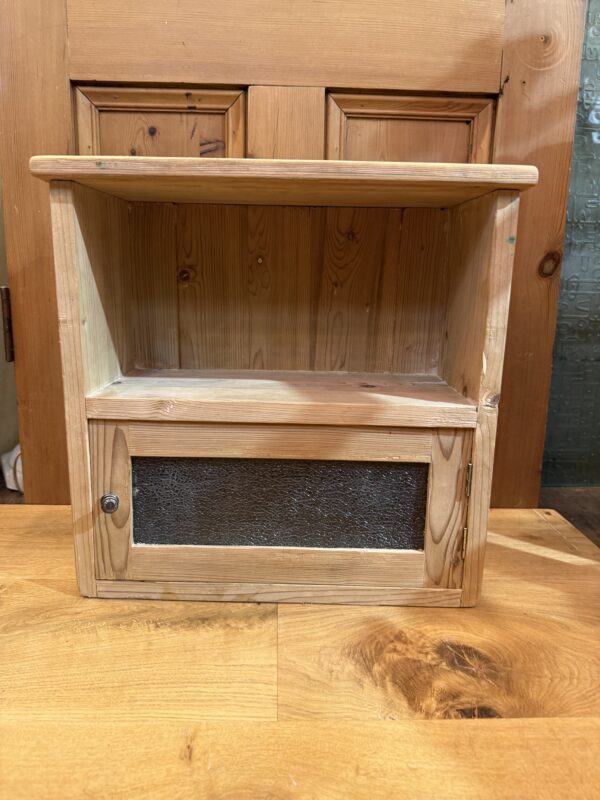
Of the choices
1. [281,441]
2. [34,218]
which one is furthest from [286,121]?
[281,441]

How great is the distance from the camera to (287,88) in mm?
1011

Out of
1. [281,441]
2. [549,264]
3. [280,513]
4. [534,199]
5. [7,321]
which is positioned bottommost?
[280,513]

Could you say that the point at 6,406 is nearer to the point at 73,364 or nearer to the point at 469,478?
the point at 73,364

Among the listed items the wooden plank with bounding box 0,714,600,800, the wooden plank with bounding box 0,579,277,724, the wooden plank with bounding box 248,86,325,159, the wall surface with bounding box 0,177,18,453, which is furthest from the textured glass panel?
the wall surface with bounding box 0,177,18,453

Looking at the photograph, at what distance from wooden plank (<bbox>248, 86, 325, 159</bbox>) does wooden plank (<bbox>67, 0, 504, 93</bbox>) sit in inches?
0.7

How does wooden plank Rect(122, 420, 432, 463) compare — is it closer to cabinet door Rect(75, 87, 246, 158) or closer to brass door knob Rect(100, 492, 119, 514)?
brass door knob Rect(100, 492, 119, 514)

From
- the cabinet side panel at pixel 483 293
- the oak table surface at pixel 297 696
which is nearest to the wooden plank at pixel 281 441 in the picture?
the cabinet side panel at pixel 483 293

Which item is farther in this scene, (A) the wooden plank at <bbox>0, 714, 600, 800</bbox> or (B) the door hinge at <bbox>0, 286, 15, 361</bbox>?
(B) the door hinge at <bbox>0, 286, 15, 361</bbox>

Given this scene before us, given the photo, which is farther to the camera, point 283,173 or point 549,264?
point 549,264

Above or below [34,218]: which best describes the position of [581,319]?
below

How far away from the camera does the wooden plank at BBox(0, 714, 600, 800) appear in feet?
1.75

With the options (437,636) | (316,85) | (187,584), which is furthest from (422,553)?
(316,85)

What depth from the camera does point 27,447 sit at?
1.14 m

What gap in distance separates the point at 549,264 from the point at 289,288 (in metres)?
0.47
